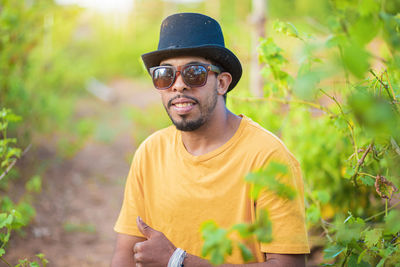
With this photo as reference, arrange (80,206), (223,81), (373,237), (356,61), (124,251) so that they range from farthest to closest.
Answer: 1. (80,206)
2. (223,81)
3. (124,251)
4. (373,237)
5. (356,61)

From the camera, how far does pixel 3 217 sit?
85.0 inches

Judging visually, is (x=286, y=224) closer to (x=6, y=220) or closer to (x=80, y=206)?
(x=6, y=220)

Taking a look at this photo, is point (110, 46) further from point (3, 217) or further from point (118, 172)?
point (3, 217)

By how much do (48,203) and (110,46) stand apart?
20.4 meters

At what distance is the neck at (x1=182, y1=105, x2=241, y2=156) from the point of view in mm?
2479

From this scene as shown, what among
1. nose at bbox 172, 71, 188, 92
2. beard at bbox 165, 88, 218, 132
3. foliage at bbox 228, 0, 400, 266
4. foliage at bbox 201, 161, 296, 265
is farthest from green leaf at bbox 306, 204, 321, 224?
foliage at bbox 201, 161, 296, 265

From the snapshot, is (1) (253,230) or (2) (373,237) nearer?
(1) (253,230)

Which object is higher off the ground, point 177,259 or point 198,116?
point 198,116

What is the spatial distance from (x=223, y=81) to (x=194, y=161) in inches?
22.4

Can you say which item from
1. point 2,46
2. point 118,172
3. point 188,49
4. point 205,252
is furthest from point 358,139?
point 118,172

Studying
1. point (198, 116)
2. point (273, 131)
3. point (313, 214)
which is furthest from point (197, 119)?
point (273, 131)

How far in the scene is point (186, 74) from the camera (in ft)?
7.89

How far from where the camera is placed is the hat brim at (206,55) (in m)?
2.41

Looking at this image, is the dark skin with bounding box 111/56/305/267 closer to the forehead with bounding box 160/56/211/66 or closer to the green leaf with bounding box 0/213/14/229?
the forehead with bounding box 160/56/211/66
